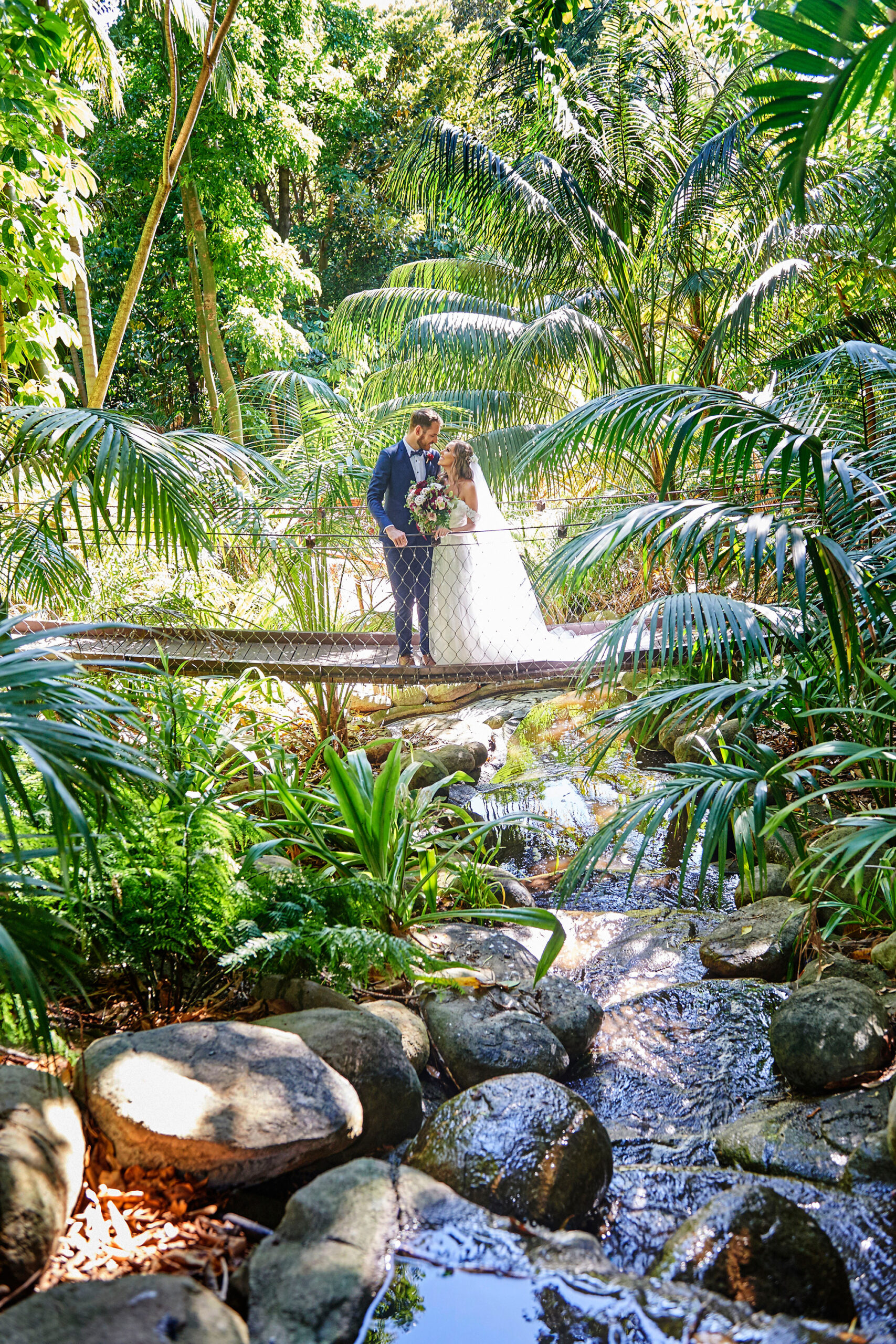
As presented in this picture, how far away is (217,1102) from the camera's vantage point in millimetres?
1627

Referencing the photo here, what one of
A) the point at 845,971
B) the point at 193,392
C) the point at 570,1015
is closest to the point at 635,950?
the point at 570,1015

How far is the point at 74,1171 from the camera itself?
1.48 metres

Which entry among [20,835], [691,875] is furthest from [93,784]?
[691,875]

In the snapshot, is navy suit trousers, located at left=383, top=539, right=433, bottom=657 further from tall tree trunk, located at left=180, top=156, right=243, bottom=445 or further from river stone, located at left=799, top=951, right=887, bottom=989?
tall tree trunk, located at left=180, top=156, right=243, bottom=445

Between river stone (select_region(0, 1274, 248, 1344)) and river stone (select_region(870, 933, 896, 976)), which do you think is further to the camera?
river stone (select_region(870, 933, 896, 976))

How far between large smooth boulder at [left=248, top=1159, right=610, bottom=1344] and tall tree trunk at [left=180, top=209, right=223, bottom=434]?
7547 mm

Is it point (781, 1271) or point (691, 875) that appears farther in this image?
point (691, 875)

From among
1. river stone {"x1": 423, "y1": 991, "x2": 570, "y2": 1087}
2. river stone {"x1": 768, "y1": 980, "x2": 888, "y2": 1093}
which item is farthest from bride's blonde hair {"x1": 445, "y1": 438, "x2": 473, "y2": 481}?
river stone {"x1": 768, "y1": 980, "x2": 888, "y2": 1093}

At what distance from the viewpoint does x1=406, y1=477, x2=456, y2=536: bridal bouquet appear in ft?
13.8

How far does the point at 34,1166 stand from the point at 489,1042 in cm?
113

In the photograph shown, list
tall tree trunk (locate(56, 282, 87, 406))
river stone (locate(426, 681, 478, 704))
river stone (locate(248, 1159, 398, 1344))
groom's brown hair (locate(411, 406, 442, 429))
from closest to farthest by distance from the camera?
river stone (locate(248, 1159, 398, 1344)), groom's brown hair (locate(411, 406, 442, 429)), river stone (locate(426, 681, 478, 704)), tall tree trunk (locate(56, 282, 87, 406))

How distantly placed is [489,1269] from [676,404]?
2.03 meters

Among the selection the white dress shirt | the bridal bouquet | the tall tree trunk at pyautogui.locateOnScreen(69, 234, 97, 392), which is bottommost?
the bridal bouquet

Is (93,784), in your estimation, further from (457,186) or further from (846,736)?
(457,186)
